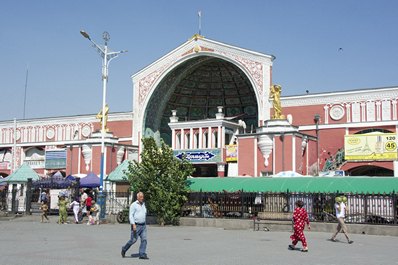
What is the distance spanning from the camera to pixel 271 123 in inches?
1528

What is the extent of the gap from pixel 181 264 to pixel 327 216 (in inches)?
506

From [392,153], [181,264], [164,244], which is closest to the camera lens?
[181,264]

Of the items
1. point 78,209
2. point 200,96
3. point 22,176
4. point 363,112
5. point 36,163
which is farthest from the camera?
point 36,163

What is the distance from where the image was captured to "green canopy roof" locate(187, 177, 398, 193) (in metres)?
25.8

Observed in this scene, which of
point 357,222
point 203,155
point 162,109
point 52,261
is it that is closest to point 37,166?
point 162,109

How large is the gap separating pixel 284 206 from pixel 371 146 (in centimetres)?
1446

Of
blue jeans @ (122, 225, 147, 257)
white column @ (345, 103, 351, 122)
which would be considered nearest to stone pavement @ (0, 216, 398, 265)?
blue jeans @ (122, 225, 147, 257)

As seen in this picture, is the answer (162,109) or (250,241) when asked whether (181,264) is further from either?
(162,109)

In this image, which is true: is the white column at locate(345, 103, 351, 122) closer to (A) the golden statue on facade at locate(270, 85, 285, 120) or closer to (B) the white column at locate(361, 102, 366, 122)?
(B) the white column at locate(361, 102, 366, 122)

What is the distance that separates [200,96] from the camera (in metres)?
49.6

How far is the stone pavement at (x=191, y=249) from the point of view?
13383 mm

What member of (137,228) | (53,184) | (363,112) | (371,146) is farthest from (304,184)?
(137,228)

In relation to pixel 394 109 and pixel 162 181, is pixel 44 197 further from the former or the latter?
pixel 394 109

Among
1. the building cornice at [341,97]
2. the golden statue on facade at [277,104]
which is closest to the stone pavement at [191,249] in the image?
the golden statue on facade at [277,104]
